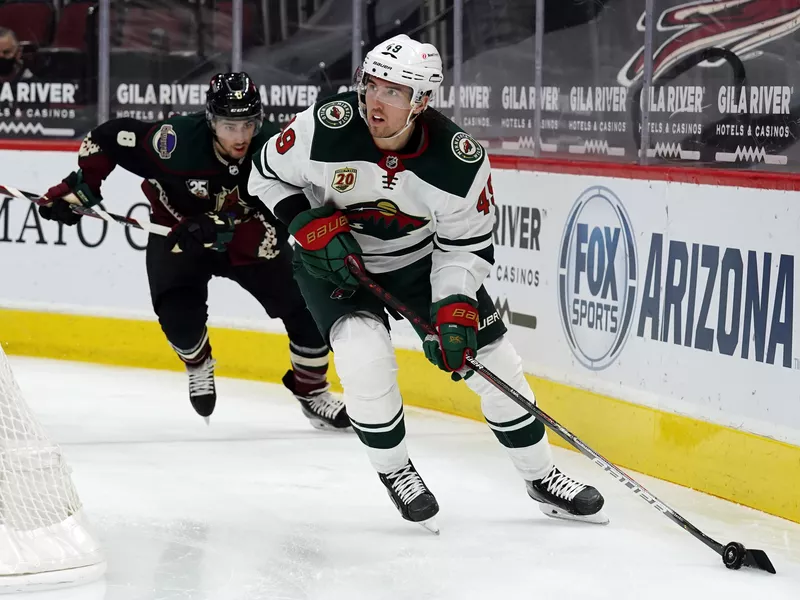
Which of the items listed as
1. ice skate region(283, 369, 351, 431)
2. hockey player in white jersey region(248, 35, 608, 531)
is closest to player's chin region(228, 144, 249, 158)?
hockey player in white jersey region(248, 35, 608, 531)

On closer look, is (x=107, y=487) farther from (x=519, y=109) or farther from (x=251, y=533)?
(x=519, y=109)

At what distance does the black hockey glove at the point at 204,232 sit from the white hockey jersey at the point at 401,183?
861 mm

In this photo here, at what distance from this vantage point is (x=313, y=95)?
5.81 m

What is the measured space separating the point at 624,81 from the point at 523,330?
88 centimetres

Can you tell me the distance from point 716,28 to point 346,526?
1752 mm

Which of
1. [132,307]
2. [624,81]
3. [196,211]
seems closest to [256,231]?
[196,211]

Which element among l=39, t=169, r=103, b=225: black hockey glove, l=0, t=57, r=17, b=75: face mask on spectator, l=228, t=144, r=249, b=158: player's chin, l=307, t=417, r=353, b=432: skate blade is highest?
l=0, t=57, r=17, b=75: face mask on spectator

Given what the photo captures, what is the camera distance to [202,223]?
4281 millimetres

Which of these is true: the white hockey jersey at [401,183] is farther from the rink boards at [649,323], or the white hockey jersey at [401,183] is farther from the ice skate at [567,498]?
the rink boards at [649,323]

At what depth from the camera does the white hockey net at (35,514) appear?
2.92 metres

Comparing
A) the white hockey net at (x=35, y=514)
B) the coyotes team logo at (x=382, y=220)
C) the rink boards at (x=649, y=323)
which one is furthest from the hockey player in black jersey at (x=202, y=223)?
the white hockey net at (x=35, y=514)

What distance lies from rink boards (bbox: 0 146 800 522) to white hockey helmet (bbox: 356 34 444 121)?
1.00 metres

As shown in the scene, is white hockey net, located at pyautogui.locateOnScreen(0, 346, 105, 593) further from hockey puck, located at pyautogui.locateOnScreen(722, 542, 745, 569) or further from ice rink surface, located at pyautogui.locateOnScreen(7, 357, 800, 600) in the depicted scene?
hockey puck, located at pyautogui.locateOnScreen(722, 542, 745, 569)

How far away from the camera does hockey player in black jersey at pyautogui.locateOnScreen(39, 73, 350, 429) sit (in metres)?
4.26
